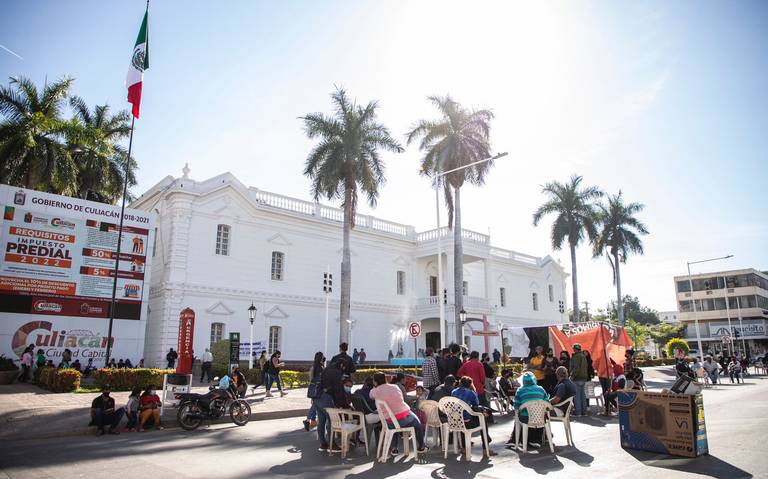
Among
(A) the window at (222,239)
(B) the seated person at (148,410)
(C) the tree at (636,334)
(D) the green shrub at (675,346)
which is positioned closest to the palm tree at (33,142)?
(A) the window at (222,239)

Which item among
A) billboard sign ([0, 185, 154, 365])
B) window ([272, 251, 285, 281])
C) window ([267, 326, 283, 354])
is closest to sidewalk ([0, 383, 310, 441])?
billboard sign ([0, 185, 154, 365])

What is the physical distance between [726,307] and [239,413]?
2767 inches

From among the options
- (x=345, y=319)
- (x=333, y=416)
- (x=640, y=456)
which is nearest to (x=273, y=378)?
(x=345, y=319)

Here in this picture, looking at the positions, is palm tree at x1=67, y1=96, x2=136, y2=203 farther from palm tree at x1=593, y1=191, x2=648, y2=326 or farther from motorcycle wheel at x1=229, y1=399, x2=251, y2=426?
palm tree at x1=593, y1=191, x2=648, y2=326

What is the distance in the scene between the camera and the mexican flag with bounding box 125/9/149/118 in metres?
20.3

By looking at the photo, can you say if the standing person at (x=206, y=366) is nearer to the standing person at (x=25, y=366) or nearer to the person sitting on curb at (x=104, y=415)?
the standing person at (x=25, y=366)

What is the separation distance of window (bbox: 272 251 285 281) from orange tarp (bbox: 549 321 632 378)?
16.6 metres

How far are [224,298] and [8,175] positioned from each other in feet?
39.7

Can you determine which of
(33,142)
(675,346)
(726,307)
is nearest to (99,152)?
(33,142)

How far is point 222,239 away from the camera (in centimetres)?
2822

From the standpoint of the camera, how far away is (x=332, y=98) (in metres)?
28.2

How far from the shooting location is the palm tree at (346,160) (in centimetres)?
2720

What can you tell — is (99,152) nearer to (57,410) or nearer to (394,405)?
(57,410)

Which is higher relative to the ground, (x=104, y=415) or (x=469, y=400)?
(x=469, y=400)
